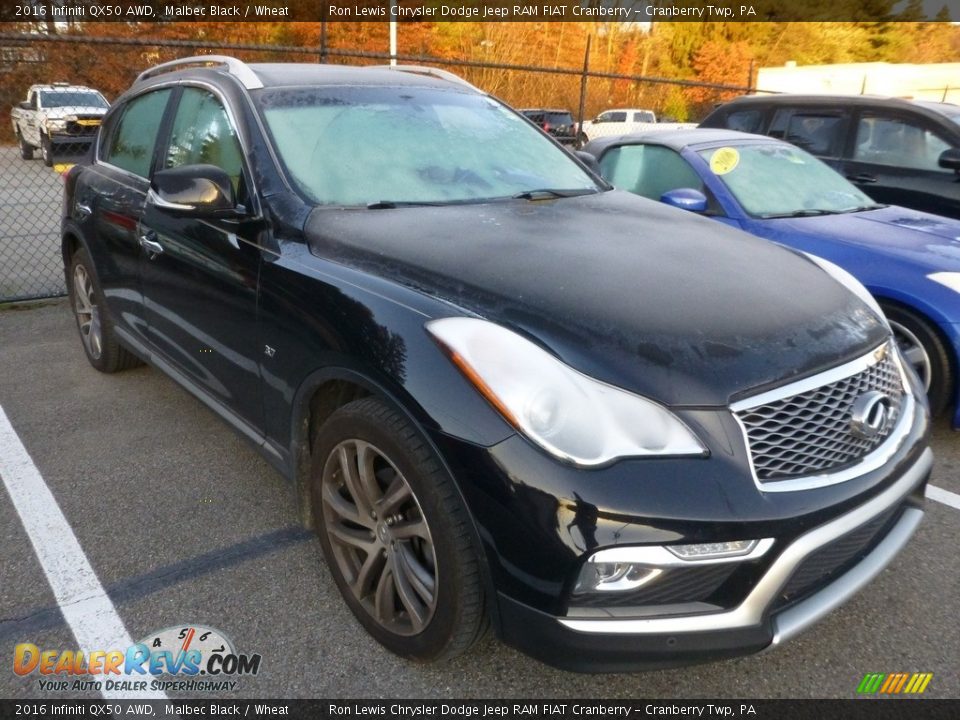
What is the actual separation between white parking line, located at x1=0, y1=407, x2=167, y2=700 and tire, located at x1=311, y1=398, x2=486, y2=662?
65cm

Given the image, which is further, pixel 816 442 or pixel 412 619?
pixel 412 619

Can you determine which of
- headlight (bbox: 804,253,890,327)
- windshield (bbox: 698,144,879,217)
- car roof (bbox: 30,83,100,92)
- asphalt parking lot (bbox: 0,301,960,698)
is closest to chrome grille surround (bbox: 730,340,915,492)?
headlight (bbox: 804,253,890,327)

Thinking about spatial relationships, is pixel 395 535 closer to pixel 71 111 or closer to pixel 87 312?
pixel 87 312

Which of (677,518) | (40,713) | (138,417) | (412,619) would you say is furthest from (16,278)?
(677,518)

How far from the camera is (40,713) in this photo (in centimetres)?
204

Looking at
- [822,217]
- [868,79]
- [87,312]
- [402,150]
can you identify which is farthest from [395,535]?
[868,79]

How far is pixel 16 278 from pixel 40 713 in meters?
6.50

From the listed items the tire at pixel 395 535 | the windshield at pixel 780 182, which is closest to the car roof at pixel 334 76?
the tire at pixel 395 535

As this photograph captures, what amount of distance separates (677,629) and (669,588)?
0.10 metres

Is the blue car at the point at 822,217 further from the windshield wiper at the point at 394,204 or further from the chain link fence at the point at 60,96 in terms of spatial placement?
the chain link fence at the point at 60,96

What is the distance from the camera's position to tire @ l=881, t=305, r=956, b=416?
3.62m

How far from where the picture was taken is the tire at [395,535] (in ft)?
6.08

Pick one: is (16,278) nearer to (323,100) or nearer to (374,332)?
(323,100)

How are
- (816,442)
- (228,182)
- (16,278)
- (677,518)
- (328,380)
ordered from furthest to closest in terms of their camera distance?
(16,278), (228,182), (328,380), (816,442), (677,518)
